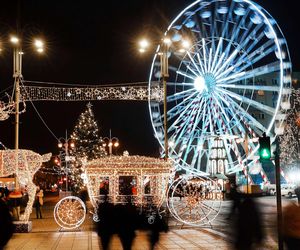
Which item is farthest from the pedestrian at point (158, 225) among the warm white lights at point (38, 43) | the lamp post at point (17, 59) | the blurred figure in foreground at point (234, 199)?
the warm white lights at point (38, 43)

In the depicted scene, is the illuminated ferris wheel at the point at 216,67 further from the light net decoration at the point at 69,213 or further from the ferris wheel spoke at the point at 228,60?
the light net decoration at the point at 69,213

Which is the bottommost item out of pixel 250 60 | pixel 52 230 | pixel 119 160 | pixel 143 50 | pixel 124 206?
pixel 52 230

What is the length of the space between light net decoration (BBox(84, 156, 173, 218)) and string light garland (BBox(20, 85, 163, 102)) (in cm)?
398

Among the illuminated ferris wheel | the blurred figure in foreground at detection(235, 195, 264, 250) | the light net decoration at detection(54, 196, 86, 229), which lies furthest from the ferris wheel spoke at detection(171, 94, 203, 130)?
the blurred figure in foreground at detection(235, 195, 264, 250)

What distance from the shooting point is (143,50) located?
19.3 metres

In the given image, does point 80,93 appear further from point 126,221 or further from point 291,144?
point 291,144

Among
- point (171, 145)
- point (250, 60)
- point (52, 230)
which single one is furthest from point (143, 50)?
point (171, 145)

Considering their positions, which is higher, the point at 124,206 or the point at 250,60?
the point at 250,60

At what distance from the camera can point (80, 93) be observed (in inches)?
864

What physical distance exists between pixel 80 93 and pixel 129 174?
478 cm

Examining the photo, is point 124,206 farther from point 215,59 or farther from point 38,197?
point 215,59

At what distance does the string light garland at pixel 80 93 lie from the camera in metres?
21.6

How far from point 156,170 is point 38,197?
8272 mm

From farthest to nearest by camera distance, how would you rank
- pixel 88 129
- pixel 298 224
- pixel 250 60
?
pixel 88 129
pixel 250 60
pixel 298 224
